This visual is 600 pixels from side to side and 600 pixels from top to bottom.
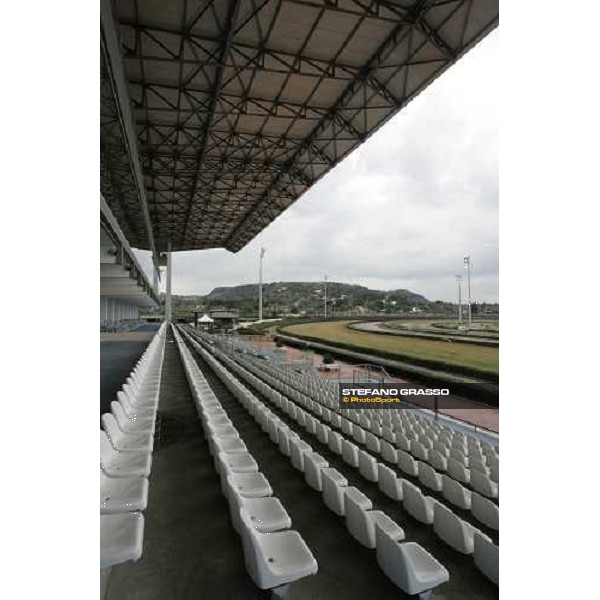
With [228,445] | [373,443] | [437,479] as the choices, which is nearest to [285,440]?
[228,445]

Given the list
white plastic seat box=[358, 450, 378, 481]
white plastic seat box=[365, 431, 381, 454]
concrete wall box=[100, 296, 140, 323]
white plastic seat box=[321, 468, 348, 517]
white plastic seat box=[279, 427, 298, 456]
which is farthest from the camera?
concrete wall box=[100, 296, 140, 323]

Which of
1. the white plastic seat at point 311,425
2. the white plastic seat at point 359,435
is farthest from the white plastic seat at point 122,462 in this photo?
the white plastic seat at point 359,435

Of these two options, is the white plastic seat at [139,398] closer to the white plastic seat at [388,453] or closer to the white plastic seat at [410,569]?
the white plastic seat at [388,453]

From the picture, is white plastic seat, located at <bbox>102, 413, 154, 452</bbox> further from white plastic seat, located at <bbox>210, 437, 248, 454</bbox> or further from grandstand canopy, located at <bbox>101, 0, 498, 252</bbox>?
grandstand canopy, located at <bbox>101, 0, 498, 252</bbox>

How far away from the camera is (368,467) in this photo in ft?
15.5

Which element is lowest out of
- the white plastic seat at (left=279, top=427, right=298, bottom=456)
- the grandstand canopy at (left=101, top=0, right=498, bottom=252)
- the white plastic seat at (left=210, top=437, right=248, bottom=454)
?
the white plastic seat at (left=279, top=427, right=298, bottom=456)

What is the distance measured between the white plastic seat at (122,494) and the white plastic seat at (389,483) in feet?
8.20

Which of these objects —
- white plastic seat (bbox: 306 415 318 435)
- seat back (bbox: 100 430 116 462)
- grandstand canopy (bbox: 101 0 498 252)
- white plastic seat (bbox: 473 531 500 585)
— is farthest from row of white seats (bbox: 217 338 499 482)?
grandstand canopy (bbox: 101 0 498 252)

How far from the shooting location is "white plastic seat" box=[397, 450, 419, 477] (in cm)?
525

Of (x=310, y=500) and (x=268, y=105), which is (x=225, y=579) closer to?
(x=310, y=500)

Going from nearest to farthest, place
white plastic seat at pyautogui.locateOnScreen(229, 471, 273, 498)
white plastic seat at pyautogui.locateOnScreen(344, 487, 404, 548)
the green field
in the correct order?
white plastic seat at pyautogui.locateOnScreen(344, 487, 404, 548), white plastic seat at pyautogui.locateOnScreen(229, 471, 273, 498), the green field

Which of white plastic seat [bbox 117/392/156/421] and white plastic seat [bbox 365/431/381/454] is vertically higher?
white plastic seat [bbox 117/392/156/421]

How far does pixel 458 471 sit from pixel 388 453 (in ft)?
3.18
